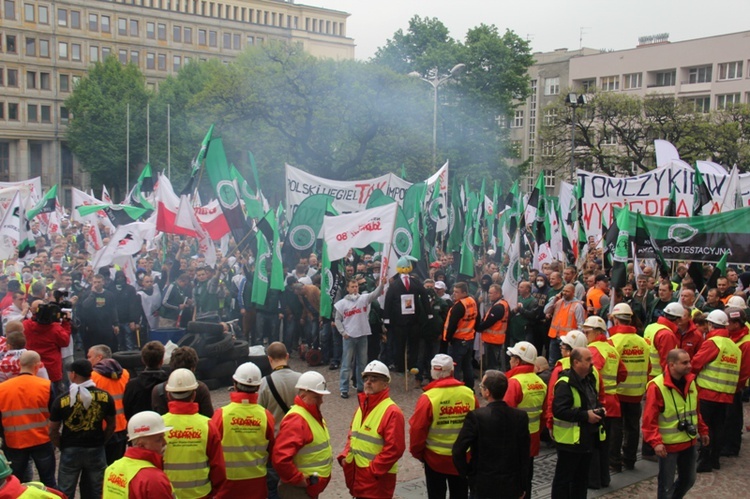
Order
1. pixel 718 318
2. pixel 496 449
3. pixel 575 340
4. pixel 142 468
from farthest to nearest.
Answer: pixel 718 318 → pixel 575 340 → pixel 496 449 → pixel 142 468

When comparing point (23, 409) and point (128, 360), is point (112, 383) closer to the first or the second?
point (23, 409)

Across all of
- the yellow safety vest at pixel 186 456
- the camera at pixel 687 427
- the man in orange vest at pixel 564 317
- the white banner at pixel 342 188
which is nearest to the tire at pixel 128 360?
the yellow safety vest at pixel 186 456

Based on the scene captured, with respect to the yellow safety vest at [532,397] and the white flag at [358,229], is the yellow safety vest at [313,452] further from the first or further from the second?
the white flag at [358,229]

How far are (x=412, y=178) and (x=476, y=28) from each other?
1517 centimetres

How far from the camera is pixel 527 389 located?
7.13 metres

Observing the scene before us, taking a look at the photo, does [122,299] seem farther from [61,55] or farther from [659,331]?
[61,55]

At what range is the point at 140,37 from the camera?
8931cm

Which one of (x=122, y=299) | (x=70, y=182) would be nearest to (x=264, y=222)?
(x=122, y=299)

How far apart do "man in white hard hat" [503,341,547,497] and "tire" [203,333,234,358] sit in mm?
5227

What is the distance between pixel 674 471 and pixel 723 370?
202 cm

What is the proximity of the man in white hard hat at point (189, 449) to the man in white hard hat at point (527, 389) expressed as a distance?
9.03ft

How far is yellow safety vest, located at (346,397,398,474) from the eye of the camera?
5.89m

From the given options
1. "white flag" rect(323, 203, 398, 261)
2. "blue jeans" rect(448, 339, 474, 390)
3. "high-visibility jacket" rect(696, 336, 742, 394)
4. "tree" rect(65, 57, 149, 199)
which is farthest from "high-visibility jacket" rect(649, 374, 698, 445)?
"tree" rect(65, 57, 149, 199)

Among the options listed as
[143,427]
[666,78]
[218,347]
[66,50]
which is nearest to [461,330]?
[218,347]
